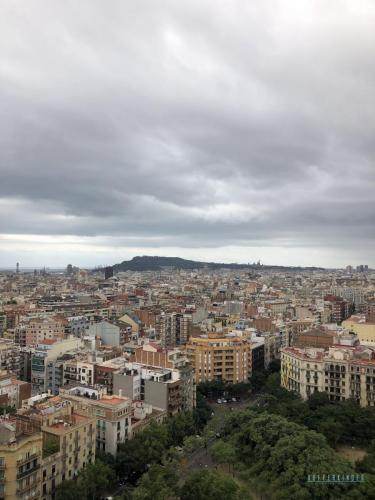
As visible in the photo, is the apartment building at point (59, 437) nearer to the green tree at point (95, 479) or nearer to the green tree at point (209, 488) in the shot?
the green tree at point (95, 479)

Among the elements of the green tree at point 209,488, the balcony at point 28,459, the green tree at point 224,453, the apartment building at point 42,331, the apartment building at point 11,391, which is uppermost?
the apartment building at point 42,331

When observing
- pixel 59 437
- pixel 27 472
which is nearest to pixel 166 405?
pixel 59 437

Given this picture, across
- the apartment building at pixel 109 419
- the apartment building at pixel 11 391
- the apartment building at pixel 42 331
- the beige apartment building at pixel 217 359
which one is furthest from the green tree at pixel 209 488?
the apartment building at pixel 42 331

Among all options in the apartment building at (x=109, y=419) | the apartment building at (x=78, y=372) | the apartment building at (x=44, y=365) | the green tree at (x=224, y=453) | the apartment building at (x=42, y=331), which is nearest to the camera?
the green tree at (x=224, y=453)

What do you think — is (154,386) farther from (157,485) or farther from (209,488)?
(209,488)

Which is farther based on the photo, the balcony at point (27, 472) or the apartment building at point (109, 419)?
the apartment building at point (109, 419)

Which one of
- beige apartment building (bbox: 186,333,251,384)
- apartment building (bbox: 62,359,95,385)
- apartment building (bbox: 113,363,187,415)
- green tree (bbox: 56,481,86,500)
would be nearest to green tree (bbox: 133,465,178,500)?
green tree (bbox: 56,481,86,500)

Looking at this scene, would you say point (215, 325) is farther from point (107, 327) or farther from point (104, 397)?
point (104, 397)
